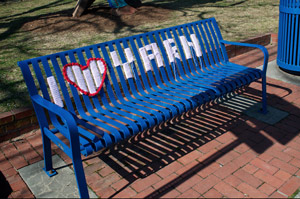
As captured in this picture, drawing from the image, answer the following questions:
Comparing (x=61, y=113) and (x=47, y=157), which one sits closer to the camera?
(x=61, y=113)

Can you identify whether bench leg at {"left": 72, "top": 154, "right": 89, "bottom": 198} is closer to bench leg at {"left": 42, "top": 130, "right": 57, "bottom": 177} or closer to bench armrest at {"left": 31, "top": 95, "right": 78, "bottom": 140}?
bench armrest at {"left": 31, "top": 95, "right": 78, "bottom": 140}

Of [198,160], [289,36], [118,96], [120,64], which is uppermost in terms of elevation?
[120,64]

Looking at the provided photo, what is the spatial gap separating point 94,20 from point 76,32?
1085 mm

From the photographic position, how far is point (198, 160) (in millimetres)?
3746

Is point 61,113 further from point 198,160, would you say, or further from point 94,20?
point 94,20

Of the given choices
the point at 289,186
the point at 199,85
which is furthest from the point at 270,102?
the point at 289,186

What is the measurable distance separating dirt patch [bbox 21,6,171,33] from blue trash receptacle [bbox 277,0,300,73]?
13.4ft

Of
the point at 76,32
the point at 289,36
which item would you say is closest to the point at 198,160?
the point at 289,36

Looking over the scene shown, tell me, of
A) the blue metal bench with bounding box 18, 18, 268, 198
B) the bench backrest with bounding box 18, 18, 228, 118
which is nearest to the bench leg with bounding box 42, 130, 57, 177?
the blue metal bench with bounding box 18, 18, 268, 198

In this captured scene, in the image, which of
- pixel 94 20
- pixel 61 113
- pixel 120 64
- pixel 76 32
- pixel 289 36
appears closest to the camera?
pixel 61 113

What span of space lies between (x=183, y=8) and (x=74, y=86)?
8.01 m

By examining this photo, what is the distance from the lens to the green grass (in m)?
5.79

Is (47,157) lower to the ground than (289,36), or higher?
lower

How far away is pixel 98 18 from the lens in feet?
31.6
